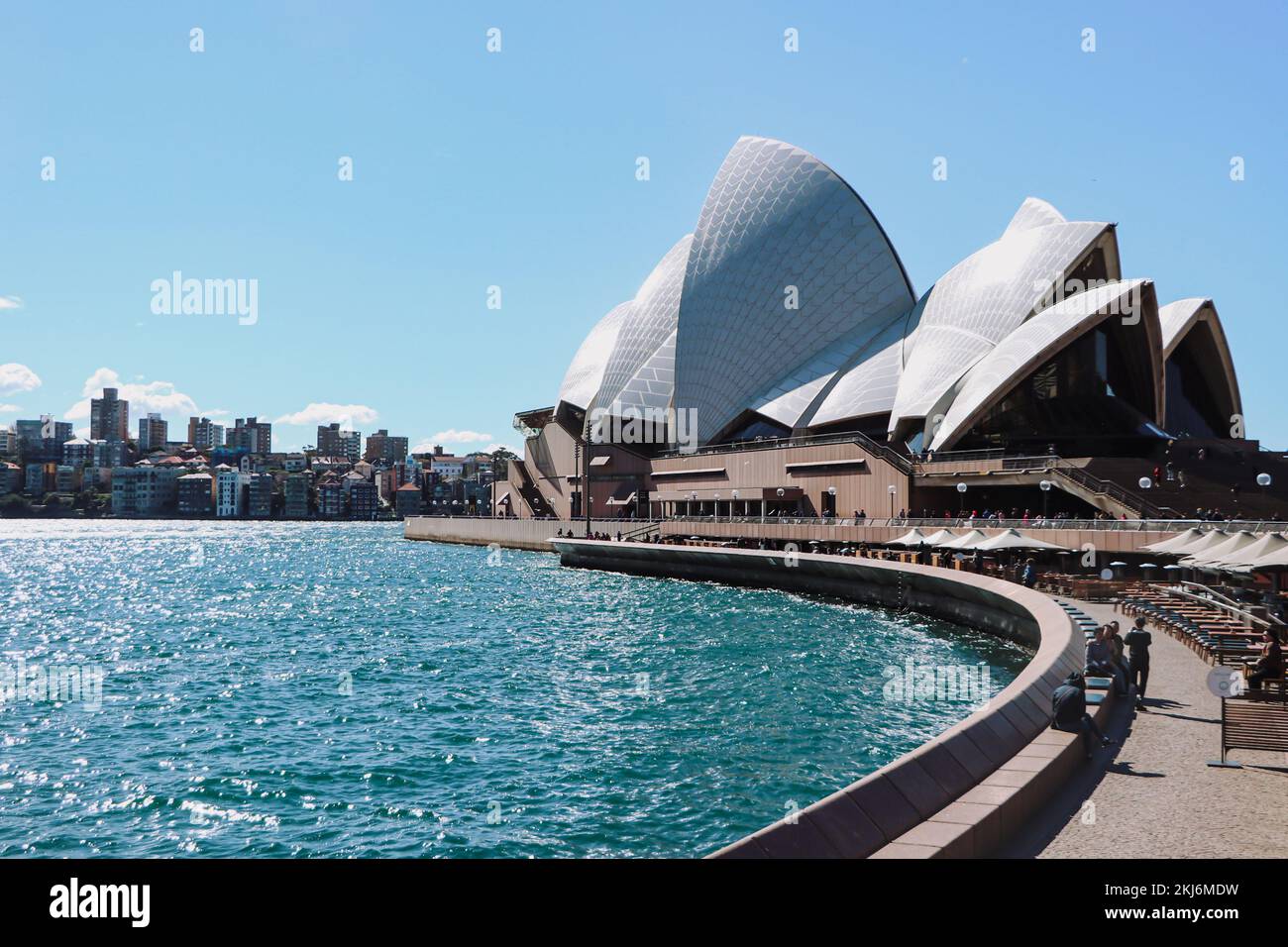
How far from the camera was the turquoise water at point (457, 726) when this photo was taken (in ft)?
34.0

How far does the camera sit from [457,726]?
49.4 feet

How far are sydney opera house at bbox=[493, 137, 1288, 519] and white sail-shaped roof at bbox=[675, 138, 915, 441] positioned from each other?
0.37 feet

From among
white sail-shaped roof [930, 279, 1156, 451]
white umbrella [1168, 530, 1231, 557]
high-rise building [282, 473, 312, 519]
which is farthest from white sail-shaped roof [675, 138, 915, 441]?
high-rise building [282, 473, 312, 519]

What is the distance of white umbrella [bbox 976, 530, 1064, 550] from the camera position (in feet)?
88.4

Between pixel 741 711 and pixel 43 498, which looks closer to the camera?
pixel 741 711

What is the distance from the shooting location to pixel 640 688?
1770 centimetres

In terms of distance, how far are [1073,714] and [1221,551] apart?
12808 millimetres

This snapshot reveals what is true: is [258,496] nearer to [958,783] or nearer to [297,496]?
[297,496]

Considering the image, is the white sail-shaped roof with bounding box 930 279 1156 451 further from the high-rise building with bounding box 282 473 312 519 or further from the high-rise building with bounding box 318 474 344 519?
the high-rise building with bounding box 318 474 344 519

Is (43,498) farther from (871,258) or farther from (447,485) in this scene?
(871,258)

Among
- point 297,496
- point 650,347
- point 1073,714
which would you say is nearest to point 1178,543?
point 1073,714

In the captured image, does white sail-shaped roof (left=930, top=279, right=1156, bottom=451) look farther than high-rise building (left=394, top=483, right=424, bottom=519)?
No

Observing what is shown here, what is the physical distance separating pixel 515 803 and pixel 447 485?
174885mm
